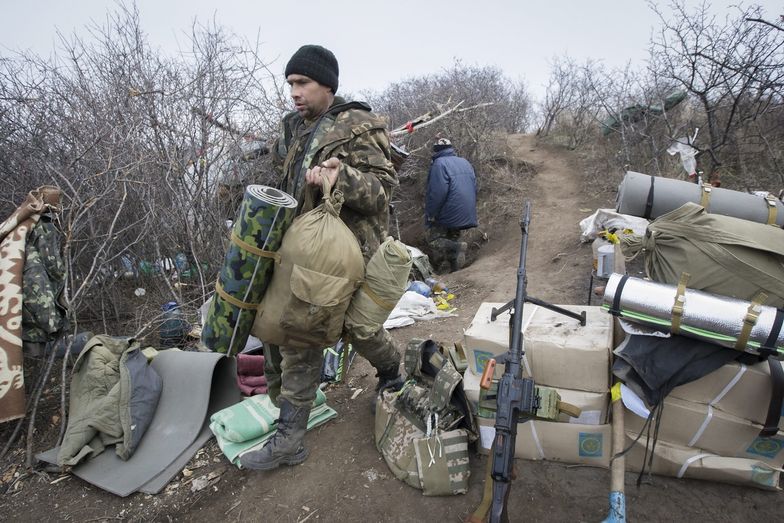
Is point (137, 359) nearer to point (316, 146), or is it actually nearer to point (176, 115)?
point (316, 146)

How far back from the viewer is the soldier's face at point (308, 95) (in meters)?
2.20

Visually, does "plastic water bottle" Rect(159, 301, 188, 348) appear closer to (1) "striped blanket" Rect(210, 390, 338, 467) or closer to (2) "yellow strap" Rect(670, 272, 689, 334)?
(1) "striped blanket" Rect(210, 390, 338, 467)

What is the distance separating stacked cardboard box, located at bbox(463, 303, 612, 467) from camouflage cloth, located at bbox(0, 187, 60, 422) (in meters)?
2.38

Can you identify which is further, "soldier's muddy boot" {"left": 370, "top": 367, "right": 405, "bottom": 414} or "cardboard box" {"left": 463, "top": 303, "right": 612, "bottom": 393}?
"soldier's muddy boot" {"left": 370, "top": 367, "right": 405, "bottom": 414}

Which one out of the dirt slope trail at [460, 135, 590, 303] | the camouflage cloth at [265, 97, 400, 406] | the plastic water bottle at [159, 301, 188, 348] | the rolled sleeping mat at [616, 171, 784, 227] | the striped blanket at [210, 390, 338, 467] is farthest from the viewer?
the dirt slope trail at [460, 135, 590, 303]

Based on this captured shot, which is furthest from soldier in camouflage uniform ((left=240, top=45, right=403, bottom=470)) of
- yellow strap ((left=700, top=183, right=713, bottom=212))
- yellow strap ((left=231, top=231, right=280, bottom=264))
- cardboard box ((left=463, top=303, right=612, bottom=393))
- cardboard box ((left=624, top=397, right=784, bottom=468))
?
yellow strap ((left=700, top=183, right=713, bottom=212))

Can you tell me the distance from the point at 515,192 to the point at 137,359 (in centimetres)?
739

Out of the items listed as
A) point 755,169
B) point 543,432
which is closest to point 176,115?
point 543,432

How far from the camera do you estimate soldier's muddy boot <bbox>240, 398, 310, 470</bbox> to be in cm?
224

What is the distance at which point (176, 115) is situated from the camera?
436 centimetres

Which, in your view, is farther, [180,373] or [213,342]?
[180,373]

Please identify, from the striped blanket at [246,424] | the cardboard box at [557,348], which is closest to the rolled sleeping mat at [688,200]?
the cardboard box at [557,348]

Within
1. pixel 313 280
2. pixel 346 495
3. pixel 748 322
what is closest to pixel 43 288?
pixel 313 280

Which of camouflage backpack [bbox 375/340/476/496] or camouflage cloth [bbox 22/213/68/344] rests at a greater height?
camouflage cloth [bbox 22/213/68/344]
